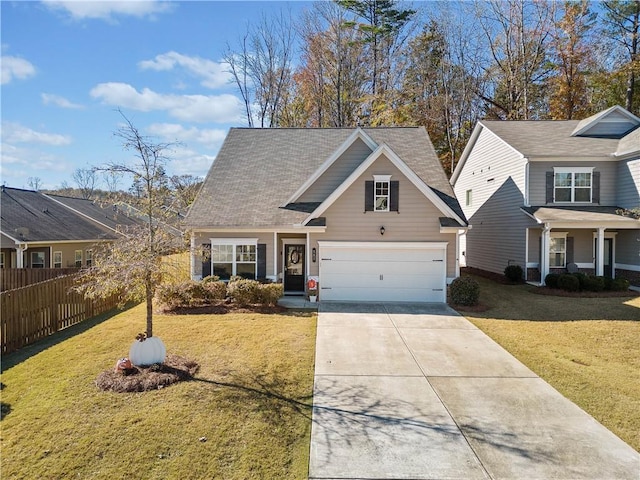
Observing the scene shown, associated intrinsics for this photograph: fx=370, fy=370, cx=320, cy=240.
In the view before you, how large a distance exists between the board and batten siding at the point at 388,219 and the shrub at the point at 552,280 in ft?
17.8

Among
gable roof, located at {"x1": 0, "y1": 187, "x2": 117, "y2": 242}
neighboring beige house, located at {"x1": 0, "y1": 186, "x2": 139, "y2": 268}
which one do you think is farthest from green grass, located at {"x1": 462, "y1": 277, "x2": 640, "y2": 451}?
gable roof, located at {"x1": 0, "y1": 187, "x2": 117, "y2": 242}

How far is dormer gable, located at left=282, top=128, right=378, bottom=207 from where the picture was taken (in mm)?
15391

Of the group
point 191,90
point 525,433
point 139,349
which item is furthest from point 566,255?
point 191,90

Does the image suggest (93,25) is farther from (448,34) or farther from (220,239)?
(448,34)

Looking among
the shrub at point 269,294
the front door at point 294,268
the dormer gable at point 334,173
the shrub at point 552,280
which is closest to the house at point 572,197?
the shrub at point 552,280

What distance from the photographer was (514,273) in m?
17.6

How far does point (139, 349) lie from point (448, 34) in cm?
3165

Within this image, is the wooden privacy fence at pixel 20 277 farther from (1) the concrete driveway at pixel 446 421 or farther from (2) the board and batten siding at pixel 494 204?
(2) the board and batten siding at pixel 494 204

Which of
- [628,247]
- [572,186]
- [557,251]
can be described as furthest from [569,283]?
[572,186]

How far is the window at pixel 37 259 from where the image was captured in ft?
67.6

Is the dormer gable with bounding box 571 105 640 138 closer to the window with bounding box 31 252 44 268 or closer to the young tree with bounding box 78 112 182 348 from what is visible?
the young tree with bounding box 78 112 182 348

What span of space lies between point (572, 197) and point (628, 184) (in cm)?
222

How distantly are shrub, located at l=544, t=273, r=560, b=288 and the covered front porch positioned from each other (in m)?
0.44

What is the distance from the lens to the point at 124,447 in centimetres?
466
